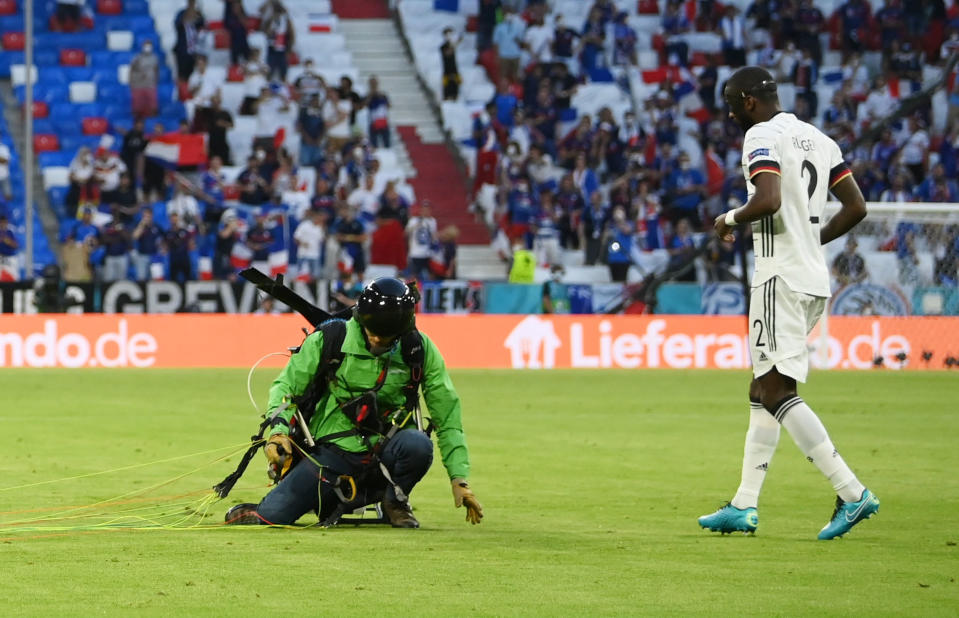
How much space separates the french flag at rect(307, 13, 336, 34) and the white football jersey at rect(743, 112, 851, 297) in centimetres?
2883

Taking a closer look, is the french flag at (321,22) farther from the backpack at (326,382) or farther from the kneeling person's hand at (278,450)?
the kneeling person's hand at (278,450)

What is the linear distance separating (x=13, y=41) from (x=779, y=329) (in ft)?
93.0

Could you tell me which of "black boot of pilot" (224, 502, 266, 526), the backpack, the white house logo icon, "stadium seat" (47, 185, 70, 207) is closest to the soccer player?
the backpack

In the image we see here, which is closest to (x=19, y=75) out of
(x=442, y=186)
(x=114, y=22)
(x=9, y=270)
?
(x=114, y=22)

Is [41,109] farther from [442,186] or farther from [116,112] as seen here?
[442,186]

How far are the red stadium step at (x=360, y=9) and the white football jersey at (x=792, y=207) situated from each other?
98.8ft

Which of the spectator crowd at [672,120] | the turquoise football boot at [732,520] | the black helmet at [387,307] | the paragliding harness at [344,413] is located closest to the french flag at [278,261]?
the spectator crowd at [672,120]

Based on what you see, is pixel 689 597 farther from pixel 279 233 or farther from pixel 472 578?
pixel 279 233

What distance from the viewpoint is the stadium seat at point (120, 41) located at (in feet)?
113

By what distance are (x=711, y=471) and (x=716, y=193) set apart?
2049cm

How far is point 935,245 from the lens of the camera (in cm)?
2705

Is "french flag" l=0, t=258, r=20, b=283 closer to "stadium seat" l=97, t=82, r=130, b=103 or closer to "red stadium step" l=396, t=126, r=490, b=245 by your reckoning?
"stadium seat" l=97, t=82, r=130, b=103

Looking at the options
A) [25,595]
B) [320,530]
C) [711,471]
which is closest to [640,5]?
[711,471]

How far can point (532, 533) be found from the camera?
9070 mm
